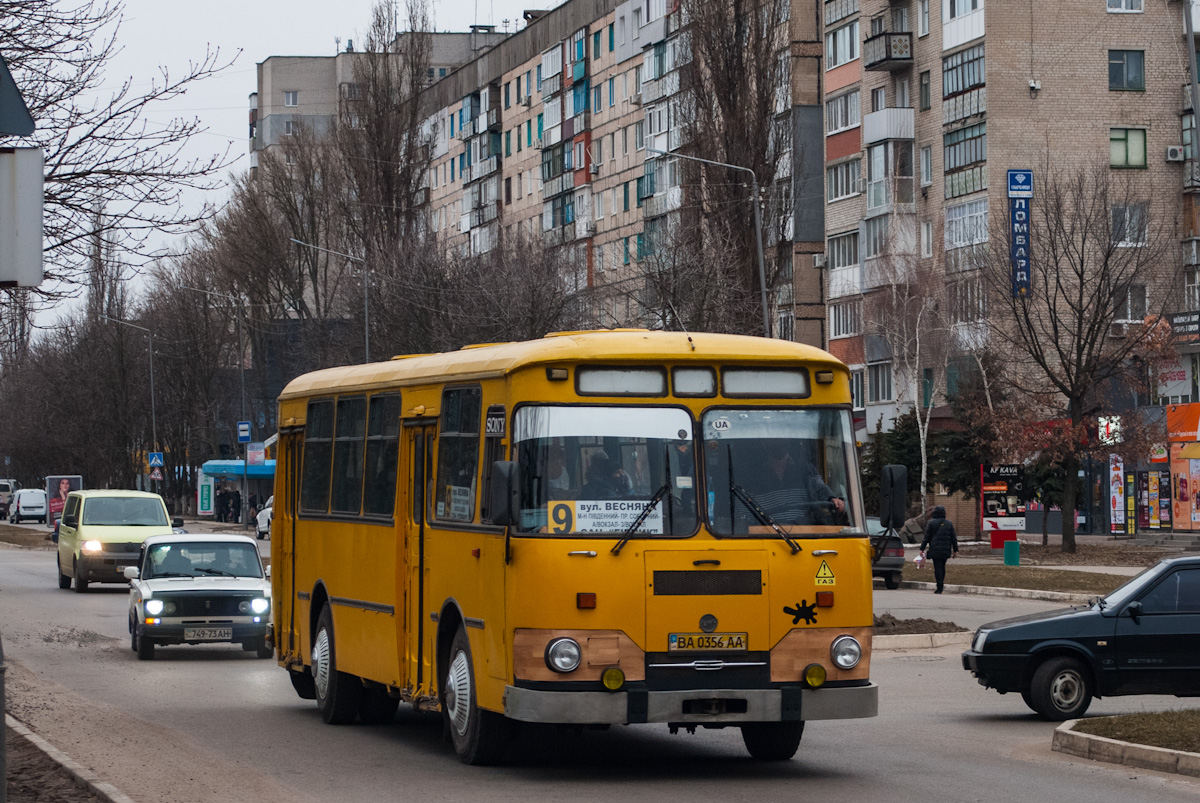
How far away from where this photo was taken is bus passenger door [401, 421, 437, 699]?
13.2 meters

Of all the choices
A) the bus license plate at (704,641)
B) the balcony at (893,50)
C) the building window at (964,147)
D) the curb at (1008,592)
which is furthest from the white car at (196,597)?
the balcony at (893,50)

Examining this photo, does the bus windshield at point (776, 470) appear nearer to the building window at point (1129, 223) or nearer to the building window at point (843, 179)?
the building window at point (1129, 223)

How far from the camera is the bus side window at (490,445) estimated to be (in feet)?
39.4

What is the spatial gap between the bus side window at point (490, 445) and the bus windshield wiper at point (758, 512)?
146cm

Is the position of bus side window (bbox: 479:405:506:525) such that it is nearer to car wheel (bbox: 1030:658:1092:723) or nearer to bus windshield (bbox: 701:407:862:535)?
bus windshield (bbox: 701:407:862:535)

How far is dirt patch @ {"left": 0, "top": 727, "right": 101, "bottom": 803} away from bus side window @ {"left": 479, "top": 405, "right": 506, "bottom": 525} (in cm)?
290

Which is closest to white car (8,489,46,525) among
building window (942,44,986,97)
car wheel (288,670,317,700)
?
building window (942,44,986,97)

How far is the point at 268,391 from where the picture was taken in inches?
3445

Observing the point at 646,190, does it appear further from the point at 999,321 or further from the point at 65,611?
the point at 65,611

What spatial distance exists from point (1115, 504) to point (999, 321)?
681cm

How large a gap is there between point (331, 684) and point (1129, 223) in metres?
39.1

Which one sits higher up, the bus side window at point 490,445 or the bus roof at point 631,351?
the bus roof at point 631,351

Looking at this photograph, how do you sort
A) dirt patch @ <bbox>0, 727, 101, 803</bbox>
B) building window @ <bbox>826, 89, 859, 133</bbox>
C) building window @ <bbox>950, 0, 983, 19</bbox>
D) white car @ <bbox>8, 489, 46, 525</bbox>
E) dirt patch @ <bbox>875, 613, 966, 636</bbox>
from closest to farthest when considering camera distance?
dirt patch @ <bbox>0, 727, 101, 803</bbox> → dirt patch @ <bbox>875, 613, 966, 636</bbox> → building window @ <bbox>950, 0, 983, 19</bbox> → building window @ <bbox>826, 89, 859, 133</bbox> → white car @ <bbox>8, 489, 46, 525</bbox>

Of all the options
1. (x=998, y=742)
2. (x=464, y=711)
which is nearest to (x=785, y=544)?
(x=464, y=711)
